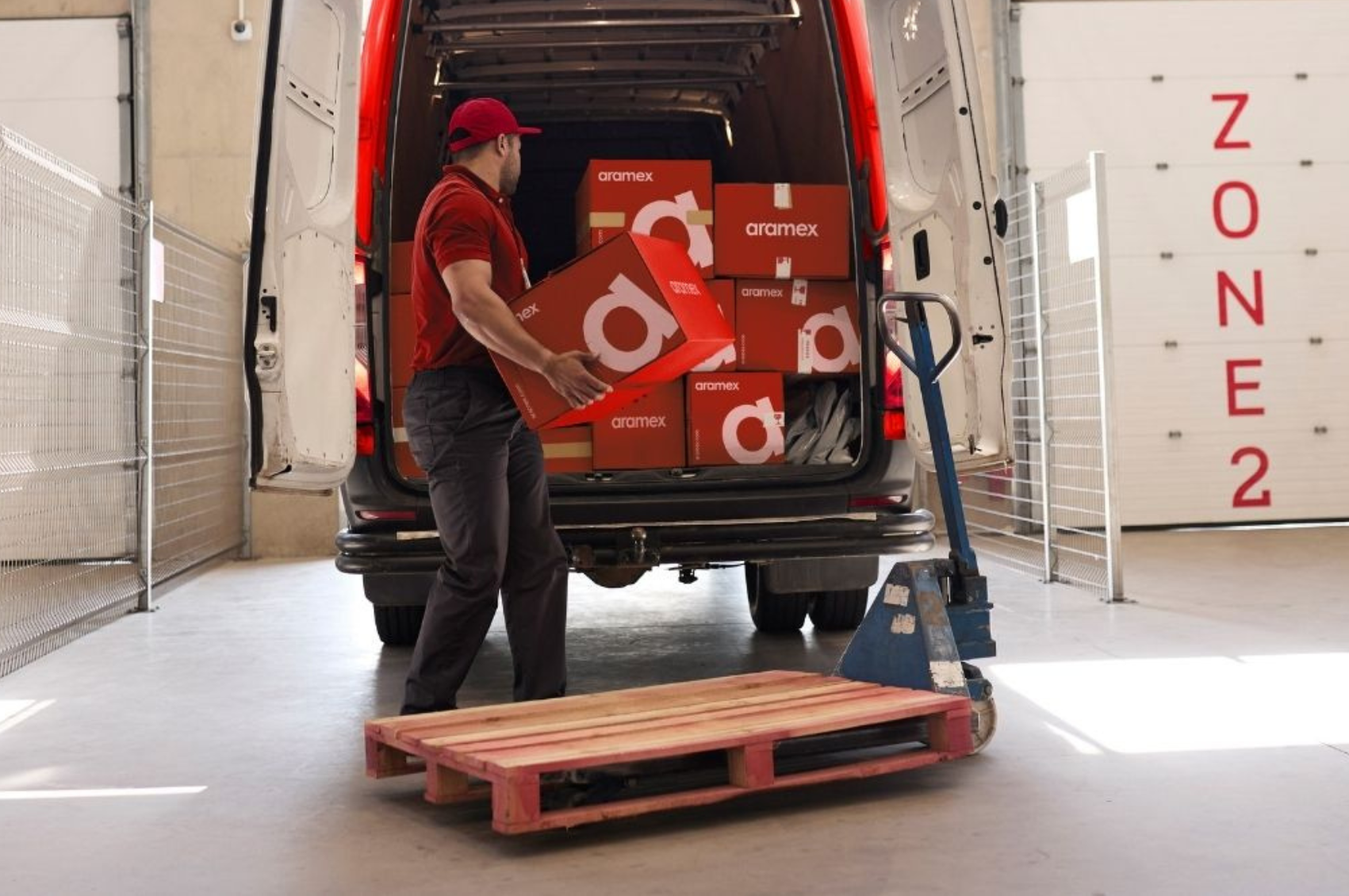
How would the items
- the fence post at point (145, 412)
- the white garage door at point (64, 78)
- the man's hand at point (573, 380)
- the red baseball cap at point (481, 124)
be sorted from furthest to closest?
the white garage door at point (64, 78), the fence post at point (145, 412), the red baseball cap at point (481, 124), the man's hand at point (573, 380)

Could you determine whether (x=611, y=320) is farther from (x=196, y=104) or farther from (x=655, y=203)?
(x=196, y=104)

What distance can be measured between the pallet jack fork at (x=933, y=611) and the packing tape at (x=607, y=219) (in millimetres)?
1214

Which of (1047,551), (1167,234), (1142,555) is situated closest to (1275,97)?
(1167,234)

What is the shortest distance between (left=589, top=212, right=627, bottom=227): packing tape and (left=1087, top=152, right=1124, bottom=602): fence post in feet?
9.33

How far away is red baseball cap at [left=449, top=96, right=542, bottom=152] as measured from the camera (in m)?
3.98

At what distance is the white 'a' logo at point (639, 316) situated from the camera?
3.75m

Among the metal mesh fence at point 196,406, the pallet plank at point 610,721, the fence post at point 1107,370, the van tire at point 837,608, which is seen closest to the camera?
the pallet plank at point 610,721

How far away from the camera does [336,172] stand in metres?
4.23

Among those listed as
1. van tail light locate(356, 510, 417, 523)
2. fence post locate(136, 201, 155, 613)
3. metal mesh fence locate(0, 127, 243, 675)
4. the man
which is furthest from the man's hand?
fence post locate(136, 201, 155, 613)

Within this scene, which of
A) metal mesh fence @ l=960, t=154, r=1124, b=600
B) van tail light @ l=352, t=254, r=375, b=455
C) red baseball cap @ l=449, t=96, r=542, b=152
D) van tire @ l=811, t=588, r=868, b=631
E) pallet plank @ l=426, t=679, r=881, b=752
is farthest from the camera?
metal mesh fence @ l=960, t=154, r=1124, b=600

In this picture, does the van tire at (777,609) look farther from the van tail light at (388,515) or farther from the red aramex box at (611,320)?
the red aramex box at (611,320)

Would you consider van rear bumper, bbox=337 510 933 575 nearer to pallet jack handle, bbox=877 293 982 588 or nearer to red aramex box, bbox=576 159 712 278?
pallet jack handle, bbox=877 293 982 588

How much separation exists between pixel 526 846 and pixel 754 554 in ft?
5.20

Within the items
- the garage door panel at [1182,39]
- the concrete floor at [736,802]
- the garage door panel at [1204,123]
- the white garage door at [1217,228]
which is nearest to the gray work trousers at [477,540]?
the concrete floor at [736,802]
